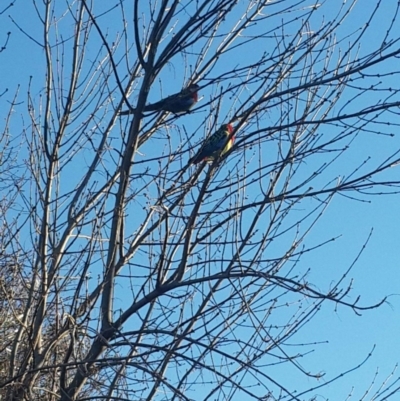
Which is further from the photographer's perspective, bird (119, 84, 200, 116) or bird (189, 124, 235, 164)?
bird (189, 124, 235, 164)

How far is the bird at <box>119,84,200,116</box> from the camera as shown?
3.98 metres

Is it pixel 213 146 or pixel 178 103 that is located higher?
pixel 178 103

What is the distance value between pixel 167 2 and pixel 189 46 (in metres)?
0.27

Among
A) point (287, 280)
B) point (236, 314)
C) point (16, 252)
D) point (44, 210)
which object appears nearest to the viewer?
point (287, 280)

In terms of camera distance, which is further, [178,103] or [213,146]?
[178,103]

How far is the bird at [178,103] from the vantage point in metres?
3.98

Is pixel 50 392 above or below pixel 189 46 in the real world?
below

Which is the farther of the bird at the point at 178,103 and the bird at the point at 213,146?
the bird at the point at 213,146

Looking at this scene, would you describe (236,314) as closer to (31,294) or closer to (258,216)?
(258,216)

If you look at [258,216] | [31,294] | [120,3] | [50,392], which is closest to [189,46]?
[120,3]

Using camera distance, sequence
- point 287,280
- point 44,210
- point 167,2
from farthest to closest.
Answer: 1. point 44,210
2. point 167,2
3. point 287,280

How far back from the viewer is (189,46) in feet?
12.6

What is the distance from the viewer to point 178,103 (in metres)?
4.48

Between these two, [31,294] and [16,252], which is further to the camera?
[16,252]
